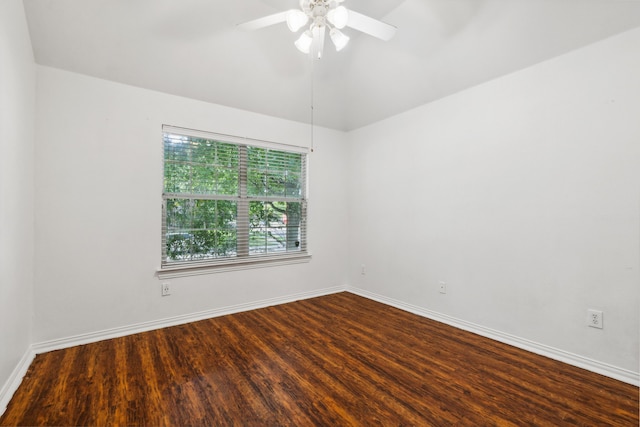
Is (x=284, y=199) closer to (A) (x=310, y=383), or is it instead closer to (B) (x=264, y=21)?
(B) (x=264, y=21)

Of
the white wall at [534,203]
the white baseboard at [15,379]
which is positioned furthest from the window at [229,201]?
the white wall at [534,203]

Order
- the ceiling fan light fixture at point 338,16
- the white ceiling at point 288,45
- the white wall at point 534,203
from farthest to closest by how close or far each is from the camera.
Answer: the white ceiling at point 288,45 < the white wall at point 534,203 < the ceiling fan light fixture at point 338,16

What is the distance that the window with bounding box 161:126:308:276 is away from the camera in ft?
10.4

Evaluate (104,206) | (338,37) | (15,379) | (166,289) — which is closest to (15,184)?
(104,206)

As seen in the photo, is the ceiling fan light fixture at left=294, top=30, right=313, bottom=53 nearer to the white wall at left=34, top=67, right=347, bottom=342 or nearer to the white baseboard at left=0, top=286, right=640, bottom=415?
the white wall at left=34, top=67, right=347, bottom=342

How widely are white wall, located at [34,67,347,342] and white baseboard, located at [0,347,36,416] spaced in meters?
0.20

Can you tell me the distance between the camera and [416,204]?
3516 millimetres

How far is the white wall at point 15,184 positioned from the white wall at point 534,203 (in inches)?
138

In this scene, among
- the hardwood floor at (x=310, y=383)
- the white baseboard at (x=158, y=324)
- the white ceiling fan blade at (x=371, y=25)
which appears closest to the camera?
the hardwood floor at (x=310, y=383)

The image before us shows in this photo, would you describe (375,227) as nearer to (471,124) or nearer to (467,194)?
(467,194)

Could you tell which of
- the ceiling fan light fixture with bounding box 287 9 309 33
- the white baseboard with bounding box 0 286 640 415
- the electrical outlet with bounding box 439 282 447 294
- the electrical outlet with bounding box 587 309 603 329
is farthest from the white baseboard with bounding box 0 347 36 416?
the electrical outlet with bounding box 587 309 603 329

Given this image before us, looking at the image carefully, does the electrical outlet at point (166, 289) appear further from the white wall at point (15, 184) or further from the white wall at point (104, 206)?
the white wall at point (15, 184)

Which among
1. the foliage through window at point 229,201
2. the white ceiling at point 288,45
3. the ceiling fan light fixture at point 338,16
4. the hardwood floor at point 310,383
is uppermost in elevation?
the white ceiling at point 288,45

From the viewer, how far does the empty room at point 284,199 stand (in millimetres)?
1900
